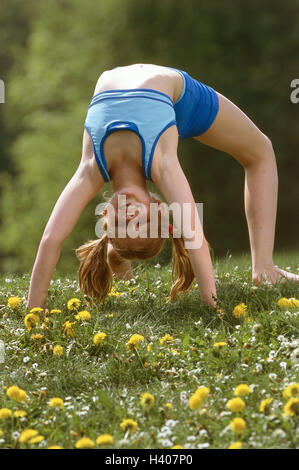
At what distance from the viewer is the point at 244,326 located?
109 inches

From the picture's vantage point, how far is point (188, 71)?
785 cm

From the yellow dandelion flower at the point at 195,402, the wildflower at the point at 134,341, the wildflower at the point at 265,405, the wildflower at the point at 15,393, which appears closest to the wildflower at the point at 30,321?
the wildflower at the point at 134,341

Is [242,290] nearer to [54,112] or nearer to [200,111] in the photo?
[200,111]

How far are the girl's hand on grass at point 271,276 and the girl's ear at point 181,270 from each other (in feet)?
A: 1.36

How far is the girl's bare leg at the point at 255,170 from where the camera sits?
3674 mm

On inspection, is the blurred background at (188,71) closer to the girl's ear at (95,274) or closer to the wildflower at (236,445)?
the girl's ear at (95,274)

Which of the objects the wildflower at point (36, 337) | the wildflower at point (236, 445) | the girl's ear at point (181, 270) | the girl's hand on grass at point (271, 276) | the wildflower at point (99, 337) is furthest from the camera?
the girl's hand on grass at point (271, 276)

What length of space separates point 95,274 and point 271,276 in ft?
3.35

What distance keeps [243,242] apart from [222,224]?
0.40 metres

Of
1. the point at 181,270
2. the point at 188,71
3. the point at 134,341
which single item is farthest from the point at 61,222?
the point at 188,71

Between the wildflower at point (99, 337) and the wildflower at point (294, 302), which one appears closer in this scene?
the wildflower at point (99, 337)

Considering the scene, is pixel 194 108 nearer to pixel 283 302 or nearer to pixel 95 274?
pixel 95 274

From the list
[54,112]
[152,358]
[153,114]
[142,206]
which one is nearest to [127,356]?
[152,358]

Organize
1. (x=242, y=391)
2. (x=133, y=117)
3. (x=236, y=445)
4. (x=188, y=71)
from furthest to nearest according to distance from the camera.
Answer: (x=188, y=71) → (x=133, y=117) → (x=242, y=391) → (x=236, y=445)
